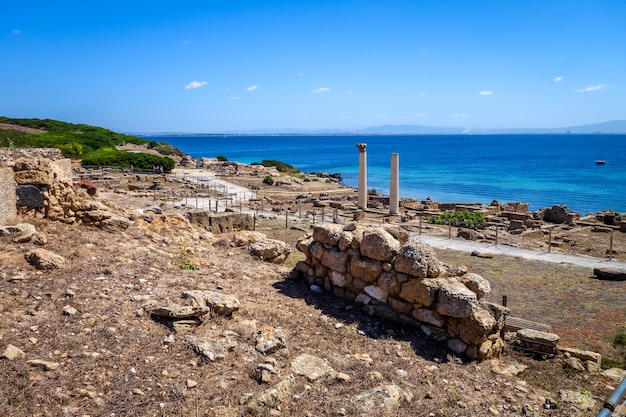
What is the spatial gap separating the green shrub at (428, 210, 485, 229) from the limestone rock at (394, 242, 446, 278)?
18188 mm

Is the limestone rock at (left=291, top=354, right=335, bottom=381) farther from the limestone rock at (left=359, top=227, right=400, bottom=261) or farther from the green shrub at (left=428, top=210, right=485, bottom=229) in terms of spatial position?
the green shrub at (left=428, top=210, right=485, bottom=229)

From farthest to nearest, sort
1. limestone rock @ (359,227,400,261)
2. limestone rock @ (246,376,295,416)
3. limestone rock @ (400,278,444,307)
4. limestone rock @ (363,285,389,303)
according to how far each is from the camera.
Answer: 1. limestone rock @ (363,285,389,303)
2. limestone rock @ (359,227,400,261)
3. limestone rock @ (400,278,444,307)
4. limestone rock @ (246,376,295,416)

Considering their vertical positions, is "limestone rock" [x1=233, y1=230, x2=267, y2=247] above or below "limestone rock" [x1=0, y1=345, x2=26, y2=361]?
below

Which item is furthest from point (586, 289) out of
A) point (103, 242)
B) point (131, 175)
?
point (131, 175)

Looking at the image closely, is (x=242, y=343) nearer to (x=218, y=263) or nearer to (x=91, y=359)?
(x=91, y=359)

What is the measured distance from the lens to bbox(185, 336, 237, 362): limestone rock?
6.09m

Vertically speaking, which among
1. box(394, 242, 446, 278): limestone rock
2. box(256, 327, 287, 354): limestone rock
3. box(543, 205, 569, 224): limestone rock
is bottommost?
box(543, 205, 569, 224): limestone rock

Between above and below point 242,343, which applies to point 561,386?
below

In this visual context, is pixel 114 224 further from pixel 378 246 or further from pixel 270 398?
pixel 270 398

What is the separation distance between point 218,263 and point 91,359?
15.6ft

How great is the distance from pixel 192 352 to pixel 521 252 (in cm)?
1456

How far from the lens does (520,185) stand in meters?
63.3

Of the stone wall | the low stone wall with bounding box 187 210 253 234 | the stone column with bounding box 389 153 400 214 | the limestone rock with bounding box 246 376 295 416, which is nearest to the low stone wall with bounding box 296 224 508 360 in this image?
the limestone rock with bounding box 246 376 295 416

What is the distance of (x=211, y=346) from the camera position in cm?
629
